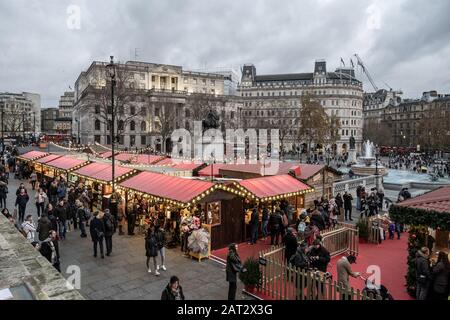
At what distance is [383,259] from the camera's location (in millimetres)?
12828

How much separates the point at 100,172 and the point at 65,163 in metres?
6.33

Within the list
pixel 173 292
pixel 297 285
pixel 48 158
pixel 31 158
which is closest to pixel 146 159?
pixel 48 158

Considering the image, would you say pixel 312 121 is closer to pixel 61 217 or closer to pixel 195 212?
pixel 195 212

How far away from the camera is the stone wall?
184 inches

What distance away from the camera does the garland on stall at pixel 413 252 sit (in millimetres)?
9547

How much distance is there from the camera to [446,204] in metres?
9.07

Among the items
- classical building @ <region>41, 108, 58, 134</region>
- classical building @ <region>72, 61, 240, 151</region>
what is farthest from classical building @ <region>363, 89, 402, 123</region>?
classical building @ <region>41, 108, 58, 134</region>

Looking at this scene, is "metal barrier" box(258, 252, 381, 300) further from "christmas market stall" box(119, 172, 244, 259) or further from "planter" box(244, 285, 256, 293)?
"christmas market stall" box(119, 172, 244, 259)

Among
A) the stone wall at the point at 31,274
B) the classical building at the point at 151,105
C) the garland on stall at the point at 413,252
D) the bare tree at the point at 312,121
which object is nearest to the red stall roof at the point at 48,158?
the stone wall at the point at 31,274

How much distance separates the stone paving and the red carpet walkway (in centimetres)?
160

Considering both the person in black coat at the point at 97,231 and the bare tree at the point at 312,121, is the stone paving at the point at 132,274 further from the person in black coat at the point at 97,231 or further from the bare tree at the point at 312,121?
the bare tree at the point at 312,121

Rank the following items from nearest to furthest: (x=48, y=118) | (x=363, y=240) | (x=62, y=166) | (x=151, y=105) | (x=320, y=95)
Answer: (x=363, y=240), (x=62, y=166), (x=151, y=105), (x=320, y=95), (x=48, y=118)
